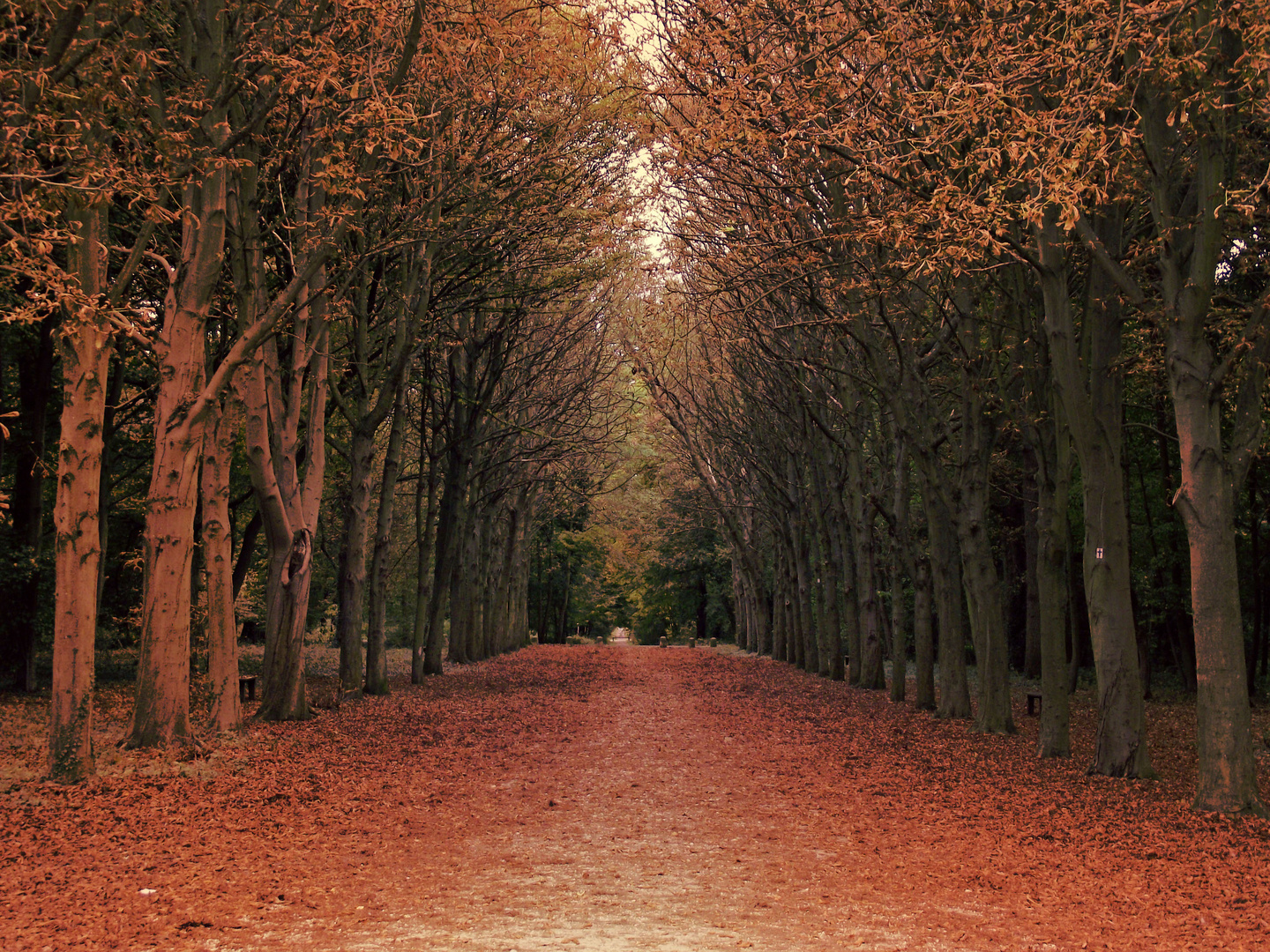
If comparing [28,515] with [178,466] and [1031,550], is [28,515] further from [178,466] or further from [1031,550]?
[1031,550]

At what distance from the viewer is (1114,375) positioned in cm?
1105

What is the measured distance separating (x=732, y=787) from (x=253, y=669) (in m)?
20.4

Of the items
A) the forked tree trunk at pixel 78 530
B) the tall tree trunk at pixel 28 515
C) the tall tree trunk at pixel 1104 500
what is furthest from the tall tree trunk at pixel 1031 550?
the tall tree trunk at pixel 28 515

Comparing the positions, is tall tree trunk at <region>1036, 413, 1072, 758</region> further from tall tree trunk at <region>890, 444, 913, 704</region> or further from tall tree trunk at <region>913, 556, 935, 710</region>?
tall tree trunk at <region>890, 444, 913, 704</region>


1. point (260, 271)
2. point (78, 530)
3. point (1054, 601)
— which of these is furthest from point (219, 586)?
point (1054, 601)

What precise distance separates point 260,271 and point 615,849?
1038 cm

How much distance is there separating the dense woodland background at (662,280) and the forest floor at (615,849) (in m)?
1.36

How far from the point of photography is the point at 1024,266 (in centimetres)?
1284

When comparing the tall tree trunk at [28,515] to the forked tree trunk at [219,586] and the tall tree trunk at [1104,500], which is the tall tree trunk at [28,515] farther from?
the tall tree trunk at [1104,500]

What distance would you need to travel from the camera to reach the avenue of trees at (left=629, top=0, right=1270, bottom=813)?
337 inches

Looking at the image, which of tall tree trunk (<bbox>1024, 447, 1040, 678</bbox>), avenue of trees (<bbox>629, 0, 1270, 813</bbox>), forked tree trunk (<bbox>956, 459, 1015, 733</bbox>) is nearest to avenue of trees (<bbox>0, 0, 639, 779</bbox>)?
avenue of trees (<bbox>629, 0, 1270, 813</bbox>)

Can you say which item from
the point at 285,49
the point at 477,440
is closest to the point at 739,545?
the point at 477,440

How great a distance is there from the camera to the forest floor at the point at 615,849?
5.39 m

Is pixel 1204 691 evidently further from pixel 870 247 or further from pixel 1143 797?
pixel 870 247
